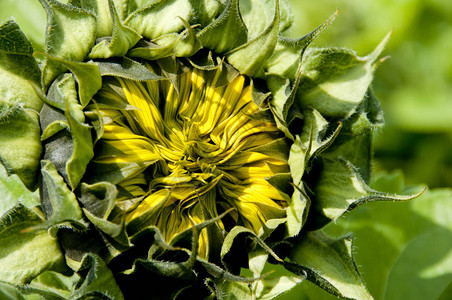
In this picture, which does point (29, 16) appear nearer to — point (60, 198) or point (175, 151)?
point (175, 151)

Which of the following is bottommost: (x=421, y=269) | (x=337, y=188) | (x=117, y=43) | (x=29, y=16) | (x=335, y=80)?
(x=421, y=269)

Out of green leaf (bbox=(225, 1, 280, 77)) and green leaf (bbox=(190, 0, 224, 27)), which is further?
green leaf (bbox=(190, 0, 224, 27))

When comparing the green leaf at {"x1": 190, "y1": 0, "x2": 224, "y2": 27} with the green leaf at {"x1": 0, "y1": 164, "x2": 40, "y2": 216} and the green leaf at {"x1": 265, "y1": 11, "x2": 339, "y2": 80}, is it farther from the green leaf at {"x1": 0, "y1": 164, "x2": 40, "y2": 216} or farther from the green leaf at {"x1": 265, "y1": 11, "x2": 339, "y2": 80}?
the green leaf at {"x1": 0, "y1": 164, "x2": 40, "y2": 216}

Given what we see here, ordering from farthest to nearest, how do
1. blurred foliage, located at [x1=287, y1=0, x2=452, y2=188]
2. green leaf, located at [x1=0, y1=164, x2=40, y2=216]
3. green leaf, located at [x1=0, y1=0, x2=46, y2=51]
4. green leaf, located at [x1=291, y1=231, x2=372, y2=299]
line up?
blurred foliage, located at [x1=287, y1=0, x2=452, y2=188] → green leaf, located at [x1=0, y1=0, x2=46, y2=51] → green leaf, located at [x1=0, y1=164, x2=40, y2=216] → green leaf, located at [x1=291, y1=231, x2=372, y2=299]

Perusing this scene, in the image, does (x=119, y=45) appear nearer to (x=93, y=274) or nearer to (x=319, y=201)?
(x=93, y=274)

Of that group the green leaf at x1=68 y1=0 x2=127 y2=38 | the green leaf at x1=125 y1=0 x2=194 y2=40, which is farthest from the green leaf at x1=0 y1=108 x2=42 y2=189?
the green leaf at x1=125 y1=0 x2=194 y2=40

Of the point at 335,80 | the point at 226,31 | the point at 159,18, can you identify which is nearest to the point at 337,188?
the point at 335,80
